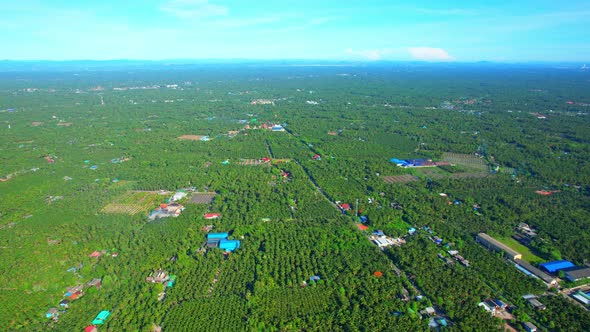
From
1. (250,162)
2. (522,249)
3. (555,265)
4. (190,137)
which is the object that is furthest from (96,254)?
(190,137)

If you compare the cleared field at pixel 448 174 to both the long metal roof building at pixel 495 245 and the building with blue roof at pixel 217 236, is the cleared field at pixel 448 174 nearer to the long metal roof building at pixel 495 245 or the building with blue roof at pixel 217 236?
the long metal roof building at pixel 495 245

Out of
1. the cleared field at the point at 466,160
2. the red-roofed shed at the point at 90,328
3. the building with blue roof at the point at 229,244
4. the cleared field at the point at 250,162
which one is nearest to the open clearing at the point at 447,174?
the cleared field at the point at 466,160

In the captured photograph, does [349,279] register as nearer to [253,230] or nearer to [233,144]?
[253,230]

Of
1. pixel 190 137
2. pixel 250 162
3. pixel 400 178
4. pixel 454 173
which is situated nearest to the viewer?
pixel 400 178

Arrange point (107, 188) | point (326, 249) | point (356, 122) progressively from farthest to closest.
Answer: point (356, 122) < point (107, 188) < point (326, 249)

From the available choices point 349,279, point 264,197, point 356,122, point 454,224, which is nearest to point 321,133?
point 356,122

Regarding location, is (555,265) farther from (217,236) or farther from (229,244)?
(217,236)
